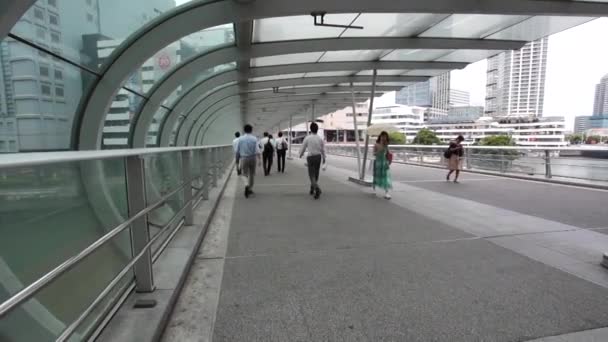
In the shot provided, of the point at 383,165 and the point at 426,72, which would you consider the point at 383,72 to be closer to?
the point at 426,72

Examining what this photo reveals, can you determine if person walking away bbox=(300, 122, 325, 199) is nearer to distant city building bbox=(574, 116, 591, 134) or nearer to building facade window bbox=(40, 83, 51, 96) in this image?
building facade window bbox=(40, 83, 51, 96)

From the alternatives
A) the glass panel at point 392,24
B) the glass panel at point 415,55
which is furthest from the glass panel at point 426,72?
the glass panel at point 392,24

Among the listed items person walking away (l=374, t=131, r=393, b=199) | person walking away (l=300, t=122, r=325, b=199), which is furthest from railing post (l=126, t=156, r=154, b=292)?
person walking away (l=374, t=131, r=393, b=199)

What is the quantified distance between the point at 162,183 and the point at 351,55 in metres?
6.53

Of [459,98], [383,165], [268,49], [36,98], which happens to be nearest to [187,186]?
[36,98]

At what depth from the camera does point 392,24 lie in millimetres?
6664

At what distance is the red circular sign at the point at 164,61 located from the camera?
24.7 feet

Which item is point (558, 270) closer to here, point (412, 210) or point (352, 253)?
point (352, 253)

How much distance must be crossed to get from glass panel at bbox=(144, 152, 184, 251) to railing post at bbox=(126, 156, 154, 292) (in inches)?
19.6

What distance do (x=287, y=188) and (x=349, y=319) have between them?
7.08m

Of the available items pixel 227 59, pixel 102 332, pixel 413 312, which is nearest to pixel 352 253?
pixel 413 312

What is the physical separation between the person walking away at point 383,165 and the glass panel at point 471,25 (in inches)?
97.6

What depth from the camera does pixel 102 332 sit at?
7.07ft

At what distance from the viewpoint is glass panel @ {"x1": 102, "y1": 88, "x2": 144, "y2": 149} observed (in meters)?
7.16
